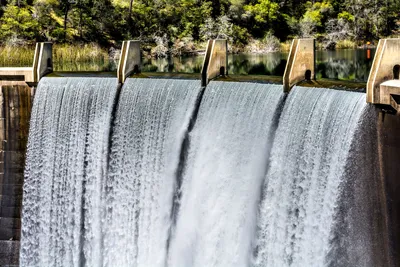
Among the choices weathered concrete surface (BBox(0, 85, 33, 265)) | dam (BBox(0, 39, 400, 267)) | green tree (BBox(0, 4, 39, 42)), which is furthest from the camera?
green tree (BBox(0, 4, 39, 42))

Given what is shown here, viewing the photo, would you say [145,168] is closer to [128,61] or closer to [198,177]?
[198,177]

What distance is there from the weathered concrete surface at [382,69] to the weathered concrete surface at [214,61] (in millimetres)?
6284

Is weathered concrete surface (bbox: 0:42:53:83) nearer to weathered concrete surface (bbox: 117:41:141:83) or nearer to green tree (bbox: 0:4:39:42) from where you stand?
weathered concrete surface (bbox: 117:41:141:83)

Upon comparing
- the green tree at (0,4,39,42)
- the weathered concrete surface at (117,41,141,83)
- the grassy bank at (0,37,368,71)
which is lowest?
the grassy bank at (0,37,368,71)

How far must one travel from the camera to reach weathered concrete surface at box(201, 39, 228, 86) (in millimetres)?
18375

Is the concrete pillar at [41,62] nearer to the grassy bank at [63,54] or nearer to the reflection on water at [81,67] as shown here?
the reflection on water at [81,67]

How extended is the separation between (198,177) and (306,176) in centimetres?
402

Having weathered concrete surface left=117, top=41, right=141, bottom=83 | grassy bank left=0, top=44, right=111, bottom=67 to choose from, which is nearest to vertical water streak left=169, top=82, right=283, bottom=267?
weathered concrete surface left=117, top=41, right=141, bottom=83

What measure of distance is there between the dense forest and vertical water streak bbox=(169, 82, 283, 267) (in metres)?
32.1

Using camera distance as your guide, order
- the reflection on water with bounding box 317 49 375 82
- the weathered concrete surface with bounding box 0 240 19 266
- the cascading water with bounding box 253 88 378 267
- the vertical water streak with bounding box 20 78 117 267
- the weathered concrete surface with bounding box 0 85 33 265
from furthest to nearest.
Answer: the reflection on water with bounding box 317 49 375 82 → the weathered concrete surface with bounding box 0 85 33 265 → the weathered concrete surface with bounding box 0 240 19 266 → the vertical water streak with bounding box 20 78 117 267 → the cascading water with bounding box 253 88 378 267

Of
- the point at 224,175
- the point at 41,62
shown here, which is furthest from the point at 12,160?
the point at 224,175

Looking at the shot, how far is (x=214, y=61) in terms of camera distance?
1884 centimetres

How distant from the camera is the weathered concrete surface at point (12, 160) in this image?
20.1 m

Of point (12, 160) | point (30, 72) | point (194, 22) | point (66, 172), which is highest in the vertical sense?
point (194, 22)
